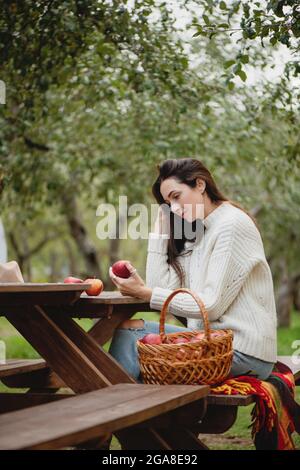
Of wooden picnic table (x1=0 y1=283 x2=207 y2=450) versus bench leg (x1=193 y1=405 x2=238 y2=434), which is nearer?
wooden picnic table (x1=0 y1=283 x2=207 y2=450)

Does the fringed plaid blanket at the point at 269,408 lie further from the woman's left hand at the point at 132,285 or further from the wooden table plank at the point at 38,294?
the wooden table plank at the point at 38,294

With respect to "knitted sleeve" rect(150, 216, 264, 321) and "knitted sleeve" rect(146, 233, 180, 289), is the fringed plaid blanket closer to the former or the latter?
"knitted sleeve" rect(150, 216, 264, 321)

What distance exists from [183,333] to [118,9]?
2.95 m

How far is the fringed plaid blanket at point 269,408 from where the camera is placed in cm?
374

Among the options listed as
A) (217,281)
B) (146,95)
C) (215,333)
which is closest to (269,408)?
A: (215,333)

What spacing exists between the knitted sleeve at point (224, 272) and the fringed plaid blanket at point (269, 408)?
1.33ft

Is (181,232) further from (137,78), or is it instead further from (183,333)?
(137,78)

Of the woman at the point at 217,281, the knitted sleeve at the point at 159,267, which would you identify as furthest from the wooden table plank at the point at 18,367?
the knitted sleeve at the point at 159,267

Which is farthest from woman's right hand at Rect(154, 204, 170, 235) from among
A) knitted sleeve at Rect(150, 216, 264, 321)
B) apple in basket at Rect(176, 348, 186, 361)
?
apple in basket at Rect(176, 348, 186, 361)

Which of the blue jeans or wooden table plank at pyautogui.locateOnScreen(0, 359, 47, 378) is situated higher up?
the blue jeans

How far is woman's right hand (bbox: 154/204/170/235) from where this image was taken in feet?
15.2

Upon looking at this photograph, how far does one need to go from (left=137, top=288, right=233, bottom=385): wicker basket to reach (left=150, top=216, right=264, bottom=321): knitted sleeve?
288 mm

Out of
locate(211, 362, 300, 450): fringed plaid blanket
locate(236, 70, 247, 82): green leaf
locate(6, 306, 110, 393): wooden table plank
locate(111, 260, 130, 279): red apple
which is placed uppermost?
locate(236, 70, 247, 82): green leaf

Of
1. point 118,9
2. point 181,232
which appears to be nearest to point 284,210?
point 118,9
